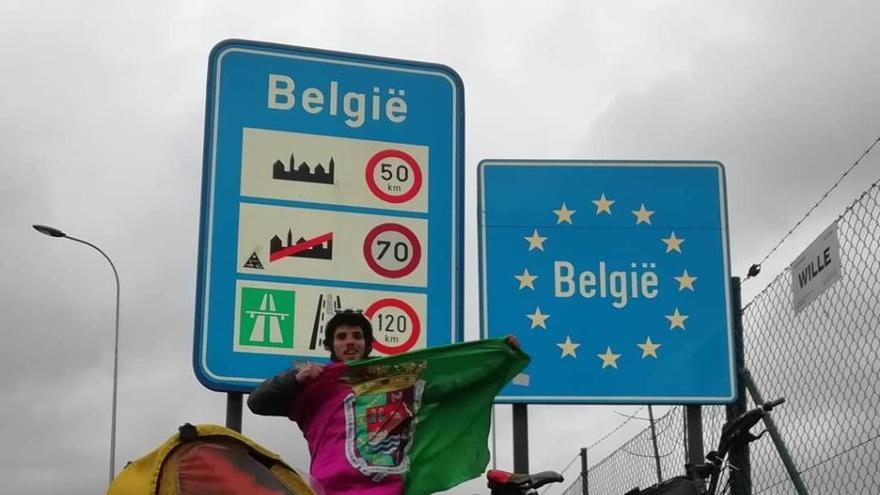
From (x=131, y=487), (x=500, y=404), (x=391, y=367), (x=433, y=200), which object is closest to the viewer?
(x=131, y=487)

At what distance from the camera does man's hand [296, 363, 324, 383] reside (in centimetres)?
368

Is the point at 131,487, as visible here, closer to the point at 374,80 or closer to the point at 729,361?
the point at 374,80

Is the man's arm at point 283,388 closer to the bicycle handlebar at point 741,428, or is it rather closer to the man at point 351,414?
the man at point 351,414

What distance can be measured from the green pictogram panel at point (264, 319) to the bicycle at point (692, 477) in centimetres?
140

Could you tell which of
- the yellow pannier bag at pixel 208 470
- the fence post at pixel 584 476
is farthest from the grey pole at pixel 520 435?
the yellow pannier bag at pixel 208 470

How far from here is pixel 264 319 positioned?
463 centimetres

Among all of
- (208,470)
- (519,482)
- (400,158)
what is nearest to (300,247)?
(400,158)

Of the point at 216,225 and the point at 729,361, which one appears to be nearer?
the point at 216,225

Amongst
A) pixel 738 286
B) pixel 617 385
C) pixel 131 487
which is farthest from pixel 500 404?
pixel 131 487

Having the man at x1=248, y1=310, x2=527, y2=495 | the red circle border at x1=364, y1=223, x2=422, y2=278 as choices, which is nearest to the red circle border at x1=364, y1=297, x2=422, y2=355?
the red circle border at x1=364, y1=223, x2=422, y2=278

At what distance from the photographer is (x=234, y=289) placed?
4.63m

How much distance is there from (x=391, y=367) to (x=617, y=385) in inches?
69.8

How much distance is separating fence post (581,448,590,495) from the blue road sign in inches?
103

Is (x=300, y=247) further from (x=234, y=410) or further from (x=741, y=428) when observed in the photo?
(x=741, y=428)
